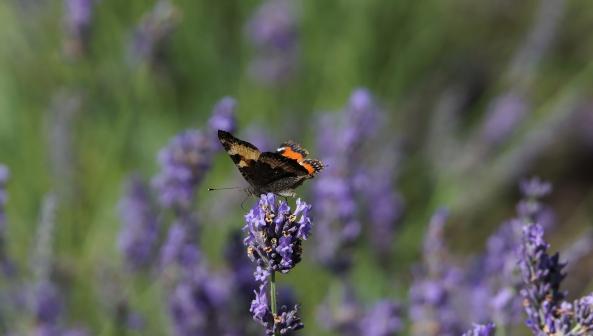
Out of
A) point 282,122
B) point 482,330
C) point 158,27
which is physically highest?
point 282,122

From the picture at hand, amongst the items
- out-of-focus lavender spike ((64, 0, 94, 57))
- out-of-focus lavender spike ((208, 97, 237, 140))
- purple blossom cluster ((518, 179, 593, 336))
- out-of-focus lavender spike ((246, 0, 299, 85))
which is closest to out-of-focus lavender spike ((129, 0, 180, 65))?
out-of-focus lavender spike ((64, 0, 94, 57))

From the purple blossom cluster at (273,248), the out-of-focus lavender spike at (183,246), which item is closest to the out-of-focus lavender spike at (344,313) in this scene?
the out-of-focus lavender spike at (183,246)

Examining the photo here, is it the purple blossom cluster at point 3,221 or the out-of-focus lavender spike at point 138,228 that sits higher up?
the out-of-focus lavender spike at point 138,228

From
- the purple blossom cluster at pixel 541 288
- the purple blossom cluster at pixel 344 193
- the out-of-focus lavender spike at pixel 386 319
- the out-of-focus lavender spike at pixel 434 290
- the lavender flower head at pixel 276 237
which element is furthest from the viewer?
the purple blossom cluster at pixel 344 193

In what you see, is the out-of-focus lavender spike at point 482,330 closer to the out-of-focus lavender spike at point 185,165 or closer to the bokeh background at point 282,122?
the out-of-focus lavender spike at point 185,165

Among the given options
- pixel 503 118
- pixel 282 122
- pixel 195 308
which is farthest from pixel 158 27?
pixel 503 118

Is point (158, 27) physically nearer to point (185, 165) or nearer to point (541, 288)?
point (185, 165)
